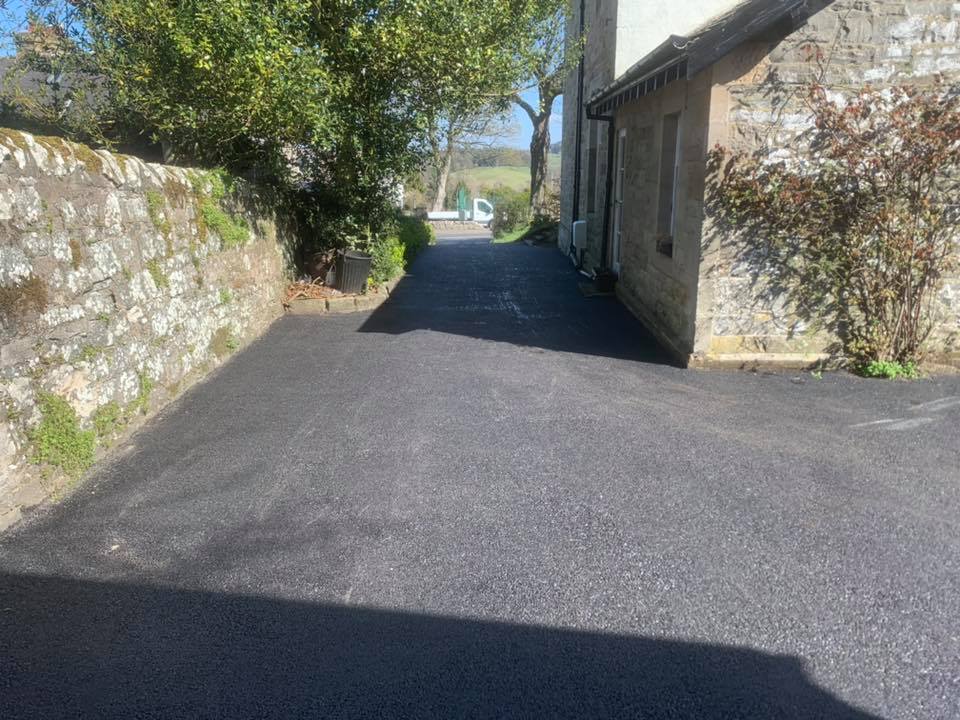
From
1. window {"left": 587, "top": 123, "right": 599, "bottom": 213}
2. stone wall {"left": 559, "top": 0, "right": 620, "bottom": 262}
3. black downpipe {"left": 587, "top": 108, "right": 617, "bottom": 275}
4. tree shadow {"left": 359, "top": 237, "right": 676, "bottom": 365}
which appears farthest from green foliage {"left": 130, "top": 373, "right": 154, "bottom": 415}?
window {"left": 587, "top": 123, "right": 599, "bottom": 213}

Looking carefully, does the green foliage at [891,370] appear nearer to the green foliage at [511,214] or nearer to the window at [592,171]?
the window at [592,171]

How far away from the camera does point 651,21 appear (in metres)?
11.3

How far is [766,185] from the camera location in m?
6.57

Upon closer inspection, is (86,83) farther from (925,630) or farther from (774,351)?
(925,630)

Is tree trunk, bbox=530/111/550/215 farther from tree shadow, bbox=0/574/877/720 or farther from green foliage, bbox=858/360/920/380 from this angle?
tree shadow, bbox=0/574/877/720

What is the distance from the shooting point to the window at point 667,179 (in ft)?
27.8

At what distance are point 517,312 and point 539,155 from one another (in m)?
19.6

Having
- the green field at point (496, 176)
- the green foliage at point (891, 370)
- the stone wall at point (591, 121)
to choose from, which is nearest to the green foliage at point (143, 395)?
the green foliage at point (891, 370)

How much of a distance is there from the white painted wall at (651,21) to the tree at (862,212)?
18.2 ft

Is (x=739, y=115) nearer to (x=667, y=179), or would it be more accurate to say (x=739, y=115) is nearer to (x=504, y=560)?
(x=667, y=179)

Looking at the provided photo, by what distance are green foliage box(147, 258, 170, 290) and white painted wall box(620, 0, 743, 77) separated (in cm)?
816

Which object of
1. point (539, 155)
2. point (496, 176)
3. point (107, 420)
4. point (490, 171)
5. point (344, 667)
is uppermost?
point (490, 171)

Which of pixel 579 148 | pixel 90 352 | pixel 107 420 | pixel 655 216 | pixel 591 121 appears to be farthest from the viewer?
pixel 579 148

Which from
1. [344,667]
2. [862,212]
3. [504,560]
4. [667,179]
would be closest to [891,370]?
[862,212]
